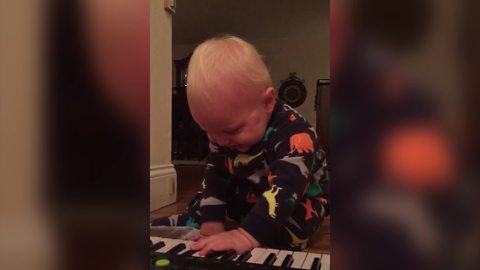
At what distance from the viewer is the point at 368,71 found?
0.11 meters

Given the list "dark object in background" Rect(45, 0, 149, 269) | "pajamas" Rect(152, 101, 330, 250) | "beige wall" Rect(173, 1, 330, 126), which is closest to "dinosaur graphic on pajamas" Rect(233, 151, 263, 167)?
"pajamas" Rect(152, 101, 330, 250)

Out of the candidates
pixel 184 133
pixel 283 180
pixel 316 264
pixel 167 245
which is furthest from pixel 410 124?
pixel 184 133

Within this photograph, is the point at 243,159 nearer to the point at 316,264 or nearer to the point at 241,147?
the point at 241,147

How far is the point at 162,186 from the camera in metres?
1.36

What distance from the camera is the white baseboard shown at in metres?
1.28

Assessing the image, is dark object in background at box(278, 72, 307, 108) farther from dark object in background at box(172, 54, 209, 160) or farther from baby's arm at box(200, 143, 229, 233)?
baby's arm at box(200, 143, 229, 233)

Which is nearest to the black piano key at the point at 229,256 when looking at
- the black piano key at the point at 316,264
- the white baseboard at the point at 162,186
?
the black piano key at the point at 316,264

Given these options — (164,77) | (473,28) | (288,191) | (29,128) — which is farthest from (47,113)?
(164,77)

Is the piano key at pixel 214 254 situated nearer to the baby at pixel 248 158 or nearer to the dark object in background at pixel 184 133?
the baby at pixel 248 158

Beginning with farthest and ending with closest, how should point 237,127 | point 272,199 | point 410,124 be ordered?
point 237,127 → point 272,199 → point 410,124

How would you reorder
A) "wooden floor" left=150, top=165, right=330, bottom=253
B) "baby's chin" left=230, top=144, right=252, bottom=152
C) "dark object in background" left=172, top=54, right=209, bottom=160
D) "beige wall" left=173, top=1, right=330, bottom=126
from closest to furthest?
"wooden floor" left=150, top=165, right=330, bottom=253
"baby's chin" left=230, top=144, right=252, bottom=152
"dark object in background" left=172, top=54, right=209, bottom=160
"beige wall" left=173, top=1, right=330, bottom=126

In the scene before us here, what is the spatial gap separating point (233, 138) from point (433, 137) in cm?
80

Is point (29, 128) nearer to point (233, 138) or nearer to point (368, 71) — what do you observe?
point (368, 71)

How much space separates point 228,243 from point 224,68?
0.36 metres
